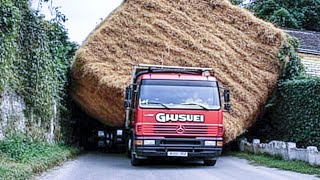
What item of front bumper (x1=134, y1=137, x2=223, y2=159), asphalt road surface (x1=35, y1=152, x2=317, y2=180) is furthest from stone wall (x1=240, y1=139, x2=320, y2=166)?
front bumper (x1=134, y1=137, x2=223, y2=159)

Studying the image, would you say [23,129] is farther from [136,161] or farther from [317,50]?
[317,50]

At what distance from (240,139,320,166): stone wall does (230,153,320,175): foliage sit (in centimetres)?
17

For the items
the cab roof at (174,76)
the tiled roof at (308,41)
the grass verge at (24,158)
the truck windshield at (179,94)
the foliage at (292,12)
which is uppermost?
the foliage at (292,12)

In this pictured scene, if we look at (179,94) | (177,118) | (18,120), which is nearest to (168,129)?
(177,118)

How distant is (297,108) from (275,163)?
330 cm

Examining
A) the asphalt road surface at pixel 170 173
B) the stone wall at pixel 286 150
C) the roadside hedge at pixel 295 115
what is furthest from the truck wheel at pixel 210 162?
the roadside hedge at pixel 295 115

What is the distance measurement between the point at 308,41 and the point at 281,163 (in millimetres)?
17610

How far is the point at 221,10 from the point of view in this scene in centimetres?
2052

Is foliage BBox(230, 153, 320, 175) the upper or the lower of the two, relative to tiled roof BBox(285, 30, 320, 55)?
lower

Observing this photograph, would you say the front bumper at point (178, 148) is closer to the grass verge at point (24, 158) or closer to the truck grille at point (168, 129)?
the truck grille at point (168, 129)

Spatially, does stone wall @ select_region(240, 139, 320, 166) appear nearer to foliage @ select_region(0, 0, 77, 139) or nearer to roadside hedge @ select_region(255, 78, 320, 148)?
roadside hedge @ select_region(255, 78, 320, 148)

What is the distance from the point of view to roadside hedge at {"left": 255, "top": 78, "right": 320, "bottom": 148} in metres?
16.2

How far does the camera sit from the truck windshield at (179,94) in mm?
14594

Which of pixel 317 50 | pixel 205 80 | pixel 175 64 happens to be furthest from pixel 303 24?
pixel 205 80
